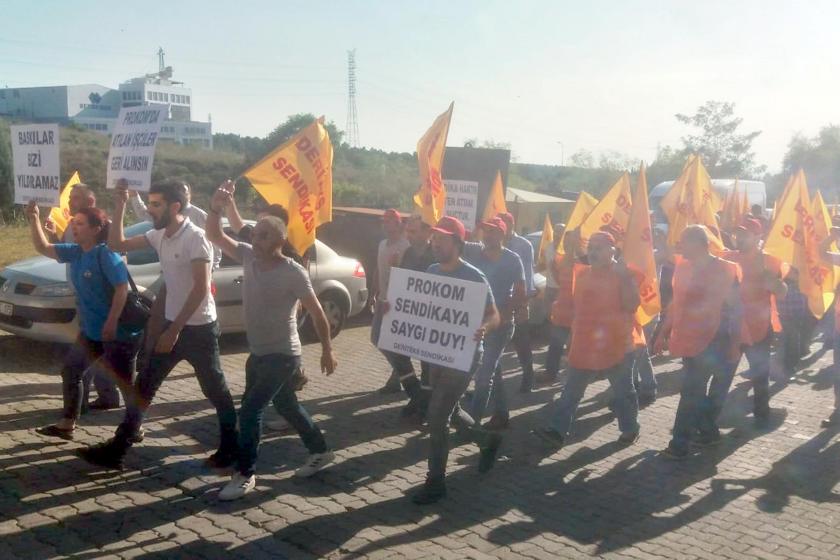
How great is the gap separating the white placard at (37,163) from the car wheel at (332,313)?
13.3ft

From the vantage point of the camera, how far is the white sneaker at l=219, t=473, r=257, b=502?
5.52 m

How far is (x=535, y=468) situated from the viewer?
6625 millimetres

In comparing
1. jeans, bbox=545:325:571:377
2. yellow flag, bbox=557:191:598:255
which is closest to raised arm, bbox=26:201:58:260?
jeans, bbox=545:325:571:377

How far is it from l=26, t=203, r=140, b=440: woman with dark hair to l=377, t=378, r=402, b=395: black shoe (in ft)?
9.42

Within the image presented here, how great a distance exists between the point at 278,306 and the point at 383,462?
5.43 feet

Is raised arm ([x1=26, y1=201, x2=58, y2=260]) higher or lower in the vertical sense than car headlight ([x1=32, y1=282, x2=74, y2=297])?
higher

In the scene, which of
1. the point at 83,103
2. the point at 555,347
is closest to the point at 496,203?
the point at 555,347

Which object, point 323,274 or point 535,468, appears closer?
point 535,468

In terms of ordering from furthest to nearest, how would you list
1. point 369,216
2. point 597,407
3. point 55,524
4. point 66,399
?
point 369,216 < point 597,407 < point 66,399 < point 55,524

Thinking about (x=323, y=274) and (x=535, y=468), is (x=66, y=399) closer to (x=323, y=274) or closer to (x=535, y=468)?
(x=535, y=468)

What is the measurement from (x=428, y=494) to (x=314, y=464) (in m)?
0.84

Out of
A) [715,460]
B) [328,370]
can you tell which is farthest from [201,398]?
[715,460]

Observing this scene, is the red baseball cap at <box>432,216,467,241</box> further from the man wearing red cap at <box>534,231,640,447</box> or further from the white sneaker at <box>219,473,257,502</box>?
the white sneaker at <box>219,473,257,502</box>

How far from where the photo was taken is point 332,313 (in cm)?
1165
